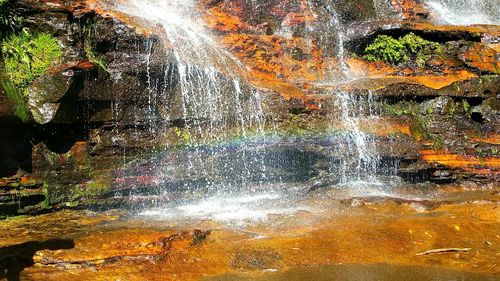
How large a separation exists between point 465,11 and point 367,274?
1461 cm

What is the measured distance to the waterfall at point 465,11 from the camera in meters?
15.7

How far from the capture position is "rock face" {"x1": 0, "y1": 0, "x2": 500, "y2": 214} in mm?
8180

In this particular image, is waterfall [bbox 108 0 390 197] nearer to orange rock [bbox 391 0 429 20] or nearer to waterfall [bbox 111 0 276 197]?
waterfall [bbox 111 0 276 197]

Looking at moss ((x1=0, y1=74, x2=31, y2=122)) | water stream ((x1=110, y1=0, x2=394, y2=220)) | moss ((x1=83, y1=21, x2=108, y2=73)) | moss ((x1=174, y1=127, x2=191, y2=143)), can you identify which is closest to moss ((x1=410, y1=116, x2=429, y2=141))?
water stream ((x1=110, y1=0, x2=394, y2=220))

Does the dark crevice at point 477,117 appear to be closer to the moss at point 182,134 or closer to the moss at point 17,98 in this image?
the moss at point 182,134

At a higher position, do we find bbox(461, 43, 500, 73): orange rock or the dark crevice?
bbox(461, 43, 500, 73): orange rock

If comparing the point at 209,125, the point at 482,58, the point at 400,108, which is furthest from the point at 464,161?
the point at 209,125

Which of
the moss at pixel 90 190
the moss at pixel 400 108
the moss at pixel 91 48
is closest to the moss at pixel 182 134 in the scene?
the moss at pixel 90 190

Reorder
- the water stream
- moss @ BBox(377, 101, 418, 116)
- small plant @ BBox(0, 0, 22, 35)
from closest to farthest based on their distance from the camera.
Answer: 1. small plant @ BBox(0, 0, 22, 35)
2. the water stream
3. moss @ BBox(377, 101, 418, 116)

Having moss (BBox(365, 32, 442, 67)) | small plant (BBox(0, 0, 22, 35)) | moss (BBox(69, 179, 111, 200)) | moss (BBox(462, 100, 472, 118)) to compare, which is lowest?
moss (BBox(69, 179, 111, 200))

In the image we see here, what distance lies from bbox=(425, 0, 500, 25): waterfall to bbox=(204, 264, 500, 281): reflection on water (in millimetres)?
12304

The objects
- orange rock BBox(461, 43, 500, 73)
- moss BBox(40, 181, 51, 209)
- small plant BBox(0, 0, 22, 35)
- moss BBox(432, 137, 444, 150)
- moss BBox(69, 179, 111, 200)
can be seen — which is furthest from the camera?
orange rock BBox(461, 43, 500, 73)

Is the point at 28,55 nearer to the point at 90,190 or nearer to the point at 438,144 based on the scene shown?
the point at 90,190

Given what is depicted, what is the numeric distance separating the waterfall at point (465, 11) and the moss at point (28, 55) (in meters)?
12.8
